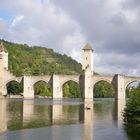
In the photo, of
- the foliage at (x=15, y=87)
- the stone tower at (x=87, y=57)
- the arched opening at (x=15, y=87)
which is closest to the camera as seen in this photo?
the arched opening at (x=15, y=87)

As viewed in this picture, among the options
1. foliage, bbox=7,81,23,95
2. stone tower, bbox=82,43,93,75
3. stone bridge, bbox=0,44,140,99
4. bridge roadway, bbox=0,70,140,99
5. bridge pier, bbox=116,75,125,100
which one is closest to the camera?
bridge pier, bbox=116,75,125,100

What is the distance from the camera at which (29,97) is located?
355 feet

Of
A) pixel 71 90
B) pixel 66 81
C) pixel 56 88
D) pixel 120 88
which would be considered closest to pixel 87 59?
pixel 66 81

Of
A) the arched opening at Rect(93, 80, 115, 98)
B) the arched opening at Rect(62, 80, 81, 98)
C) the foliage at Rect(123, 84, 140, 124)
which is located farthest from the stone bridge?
the foliage at Rect(123, 84, 140, 124)

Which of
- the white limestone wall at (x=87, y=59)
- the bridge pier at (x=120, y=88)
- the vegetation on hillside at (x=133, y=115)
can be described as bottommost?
the vegetation on hillside at (x=133, y=115)

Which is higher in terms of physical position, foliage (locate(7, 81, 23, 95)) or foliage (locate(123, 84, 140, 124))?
foliage (locate(7, 81, 23, 95))

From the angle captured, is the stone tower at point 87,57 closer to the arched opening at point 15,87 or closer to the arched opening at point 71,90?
the arched opening at point 15,87

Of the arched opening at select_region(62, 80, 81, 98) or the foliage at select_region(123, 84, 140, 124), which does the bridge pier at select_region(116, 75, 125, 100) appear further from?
the foliage at select_region(123, 84, 140, 124)

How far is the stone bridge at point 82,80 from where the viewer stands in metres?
99.1

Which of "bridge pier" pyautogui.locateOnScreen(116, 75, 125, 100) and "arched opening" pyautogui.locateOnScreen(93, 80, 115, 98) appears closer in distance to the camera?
"bridge pier" pyautogui.locateOnScreen(116, 75, 125, 100)

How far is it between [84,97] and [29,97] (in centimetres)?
1481

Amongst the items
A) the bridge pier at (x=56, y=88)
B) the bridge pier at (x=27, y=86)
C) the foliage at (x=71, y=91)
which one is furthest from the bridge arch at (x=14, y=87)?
the foliage at (x=71, y=91)

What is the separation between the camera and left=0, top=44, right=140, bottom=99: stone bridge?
9912 cm

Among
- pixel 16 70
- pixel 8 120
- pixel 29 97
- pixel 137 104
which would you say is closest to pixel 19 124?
pixel 8 120
